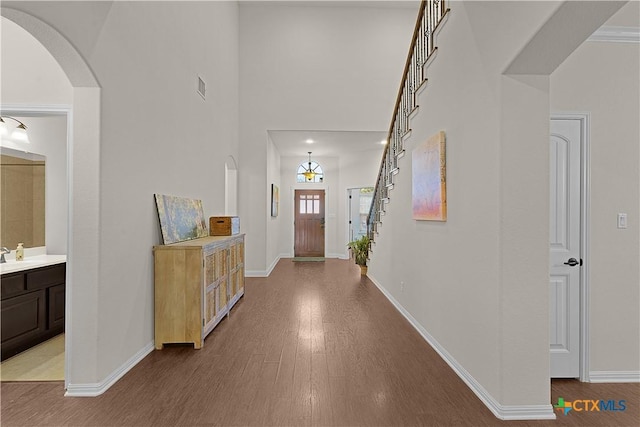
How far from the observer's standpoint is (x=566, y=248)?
8.92ft

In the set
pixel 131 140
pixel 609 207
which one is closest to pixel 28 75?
pixel 131 140

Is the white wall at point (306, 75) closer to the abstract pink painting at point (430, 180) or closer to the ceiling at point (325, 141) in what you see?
the ceiling at point (325, 141)

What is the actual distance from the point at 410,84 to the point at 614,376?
3.56 metres

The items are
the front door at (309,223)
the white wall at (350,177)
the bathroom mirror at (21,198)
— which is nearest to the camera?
the bathroom mirror at (21,198)

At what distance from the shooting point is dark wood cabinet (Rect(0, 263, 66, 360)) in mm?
3023

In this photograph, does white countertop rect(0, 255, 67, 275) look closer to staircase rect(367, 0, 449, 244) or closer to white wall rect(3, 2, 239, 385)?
white wall rect(3, 2, 239, 385)

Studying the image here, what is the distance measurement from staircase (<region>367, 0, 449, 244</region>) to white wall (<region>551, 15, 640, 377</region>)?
1.23m

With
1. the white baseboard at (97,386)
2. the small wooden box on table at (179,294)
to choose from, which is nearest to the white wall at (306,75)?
the small wooden box on table at (179,294)

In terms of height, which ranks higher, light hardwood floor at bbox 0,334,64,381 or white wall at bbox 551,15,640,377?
white wall at bbox 551,15,640,377

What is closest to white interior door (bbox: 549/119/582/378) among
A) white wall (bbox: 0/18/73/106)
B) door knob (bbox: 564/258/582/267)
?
door knob (bbox: 564/258/582/267)

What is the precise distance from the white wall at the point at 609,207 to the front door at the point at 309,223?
8243 mm

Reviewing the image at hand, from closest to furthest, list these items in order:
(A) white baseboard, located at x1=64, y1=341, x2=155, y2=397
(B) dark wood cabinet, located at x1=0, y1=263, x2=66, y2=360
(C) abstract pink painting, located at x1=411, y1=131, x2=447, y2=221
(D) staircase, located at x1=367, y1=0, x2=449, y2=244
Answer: (A) white baseboard, located at x1=64, y1=341, x2=155, y2=397 < (B) dark wood cabinet, located at x1=0, y1=263, x2=66, y2=360 < (C) abstract pink painting, located at x1=411, y1=131, x2=447, y2=221 < (D) staircase, located at x1=367, y1=0, x2=449, y2=244

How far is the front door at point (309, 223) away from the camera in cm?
1080

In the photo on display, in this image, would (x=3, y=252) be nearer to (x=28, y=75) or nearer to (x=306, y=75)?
(x=28, y=75)
